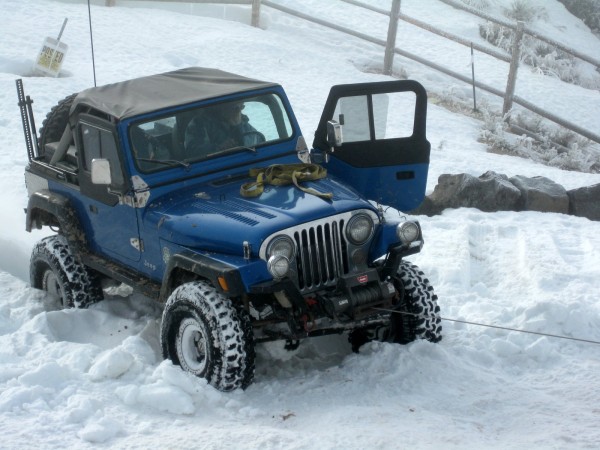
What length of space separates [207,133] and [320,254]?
4.75 ft

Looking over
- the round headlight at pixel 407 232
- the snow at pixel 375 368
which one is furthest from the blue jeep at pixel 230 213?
the snow at pixel 375 368

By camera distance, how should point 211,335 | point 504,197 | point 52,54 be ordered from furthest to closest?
1. point 52,54
2. point 504,197
3. point 211,335

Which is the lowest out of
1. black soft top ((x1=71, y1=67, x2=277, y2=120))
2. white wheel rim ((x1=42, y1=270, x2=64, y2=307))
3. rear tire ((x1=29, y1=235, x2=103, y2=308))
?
white wheel rim ((x1=42, y1=270, x2=64, y2=307))

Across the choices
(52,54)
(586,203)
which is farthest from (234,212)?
(52,54)

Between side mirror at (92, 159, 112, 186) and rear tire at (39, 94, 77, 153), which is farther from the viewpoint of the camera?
rear tire at (39, 94, 77, 153)

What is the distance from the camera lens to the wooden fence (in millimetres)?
14492

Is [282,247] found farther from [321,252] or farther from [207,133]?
[207,133]

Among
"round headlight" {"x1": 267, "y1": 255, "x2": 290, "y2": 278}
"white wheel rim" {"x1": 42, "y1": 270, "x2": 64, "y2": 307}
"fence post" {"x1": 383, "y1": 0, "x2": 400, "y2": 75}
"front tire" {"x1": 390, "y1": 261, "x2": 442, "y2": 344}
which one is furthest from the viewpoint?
"fence post" {"x1": 383, "y1": 0, "x2": 400, "y2": 75}

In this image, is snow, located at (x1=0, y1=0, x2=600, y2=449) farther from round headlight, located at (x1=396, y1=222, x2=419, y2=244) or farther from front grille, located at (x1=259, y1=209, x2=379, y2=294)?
round headlight, located at (x1=396, y1=222, x2=419, y2=244)

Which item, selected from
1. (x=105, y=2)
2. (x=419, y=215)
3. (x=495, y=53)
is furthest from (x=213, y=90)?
(x=105, y=2)

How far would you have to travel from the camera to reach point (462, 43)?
15.5 m

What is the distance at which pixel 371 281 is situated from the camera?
21.0 feet

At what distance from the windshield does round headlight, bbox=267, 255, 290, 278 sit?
1.36 metres

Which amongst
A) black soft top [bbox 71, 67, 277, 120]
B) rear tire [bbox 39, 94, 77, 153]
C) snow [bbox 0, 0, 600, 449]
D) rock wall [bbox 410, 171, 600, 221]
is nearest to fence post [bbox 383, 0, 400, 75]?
snow [bbox 0, 0, 600, 449]
